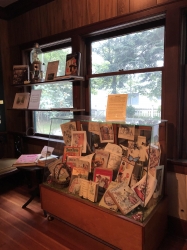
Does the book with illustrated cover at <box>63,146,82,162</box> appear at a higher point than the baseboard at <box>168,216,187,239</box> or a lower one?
higher

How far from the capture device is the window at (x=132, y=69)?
1931 mm

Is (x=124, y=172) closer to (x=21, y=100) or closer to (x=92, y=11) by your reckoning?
(x=92, y=11)

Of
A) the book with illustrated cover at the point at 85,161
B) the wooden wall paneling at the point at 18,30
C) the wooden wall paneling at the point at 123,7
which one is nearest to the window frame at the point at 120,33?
the wooden wall paneling at the point at 123,7

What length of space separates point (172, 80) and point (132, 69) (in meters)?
0.46

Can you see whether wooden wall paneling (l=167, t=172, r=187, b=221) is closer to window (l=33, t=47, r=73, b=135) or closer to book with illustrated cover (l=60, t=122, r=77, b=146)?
book with illustrated cover (l=60, t=122, r=77, b=146)

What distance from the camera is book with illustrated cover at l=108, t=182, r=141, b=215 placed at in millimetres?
1489

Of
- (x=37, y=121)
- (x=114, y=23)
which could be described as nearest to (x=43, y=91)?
(x=37, y=121)

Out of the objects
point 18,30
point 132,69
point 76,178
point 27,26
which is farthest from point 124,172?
point 18,30

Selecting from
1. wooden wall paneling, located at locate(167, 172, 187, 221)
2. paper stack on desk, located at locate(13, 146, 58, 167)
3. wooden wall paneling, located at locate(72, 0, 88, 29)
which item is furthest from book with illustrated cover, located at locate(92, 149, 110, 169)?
wooden wall paneling, located at locate(72, 0, 88, 29)

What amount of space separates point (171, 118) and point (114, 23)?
1.10 metres

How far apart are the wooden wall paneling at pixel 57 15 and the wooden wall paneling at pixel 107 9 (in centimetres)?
61

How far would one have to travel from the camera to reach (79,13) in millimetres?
2285

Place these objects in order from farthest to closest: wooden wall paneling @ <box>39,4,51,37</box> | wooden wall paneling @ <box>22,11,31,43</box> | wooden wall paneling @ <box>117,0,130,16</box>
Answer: wooden wall paneling @ <box>22,11,31,43</box> → wooden wall paneling @ <box>39,4,51,37</box> → wooden wall paneling @ <box>117,0,130,16</box>

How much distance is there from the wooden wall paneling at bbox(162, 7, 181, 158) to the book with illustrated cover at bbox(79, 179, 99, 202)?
0.74 meters
